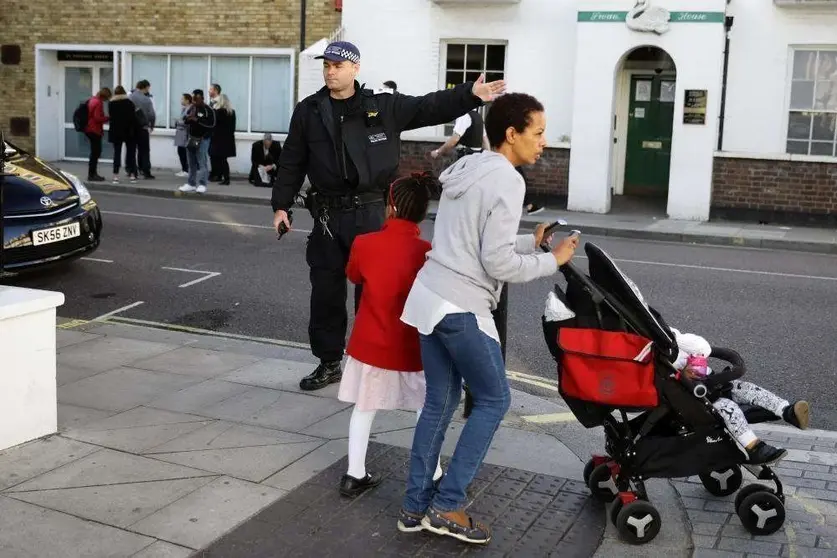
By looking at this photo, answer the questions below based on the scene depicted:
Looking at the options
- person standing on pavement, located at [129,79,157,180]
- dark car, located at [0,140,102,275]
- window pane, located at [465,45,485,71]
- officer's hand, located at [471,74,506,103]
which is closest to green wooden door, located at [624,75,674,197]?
window pane, located at [465,45,485,71]

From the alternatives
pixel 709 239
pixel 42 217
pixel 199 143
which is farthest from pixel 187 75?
pixel 42 217

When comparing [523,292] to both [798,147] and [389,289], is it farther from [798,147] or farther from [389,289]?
[798,147]

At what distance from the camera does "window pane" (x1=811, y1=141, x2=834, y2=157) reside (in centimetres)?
1739

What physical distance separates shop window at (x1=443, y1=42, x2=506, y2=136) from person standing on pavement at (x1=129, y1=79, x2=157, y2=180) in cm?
594

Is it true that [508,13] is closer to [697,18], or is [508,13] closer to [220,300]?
[697,18]

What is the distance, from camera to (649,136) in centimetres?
1917

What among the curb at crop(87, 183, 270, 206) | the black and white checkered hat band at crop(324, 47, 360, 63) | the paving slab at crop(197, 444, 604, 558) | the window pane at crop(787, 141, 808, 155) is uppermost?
the black and white checkered hat band at crop(324, 47, 360, 63)

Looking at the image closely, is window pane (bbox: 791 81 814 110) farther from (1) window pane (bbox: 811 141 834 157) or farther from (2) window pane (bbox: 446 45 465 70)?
(2) window pane (bbox: 446 45 465 70)

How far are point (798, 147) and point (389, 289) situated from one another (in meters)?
14.6

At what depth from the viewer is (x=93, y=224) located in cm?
1012

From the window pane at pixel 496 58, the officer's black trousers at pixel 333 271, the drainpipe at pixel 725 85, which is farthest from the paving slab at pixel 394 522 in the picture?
the window pane at pixel 496 58

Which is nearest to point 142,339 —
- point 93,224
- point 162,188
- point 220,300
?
point 220,300

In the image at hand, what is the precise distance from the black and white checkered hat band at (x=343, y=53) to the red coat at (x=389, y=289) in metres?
1.73

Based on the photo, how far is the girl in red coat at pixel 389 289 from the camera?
15.0 ft
